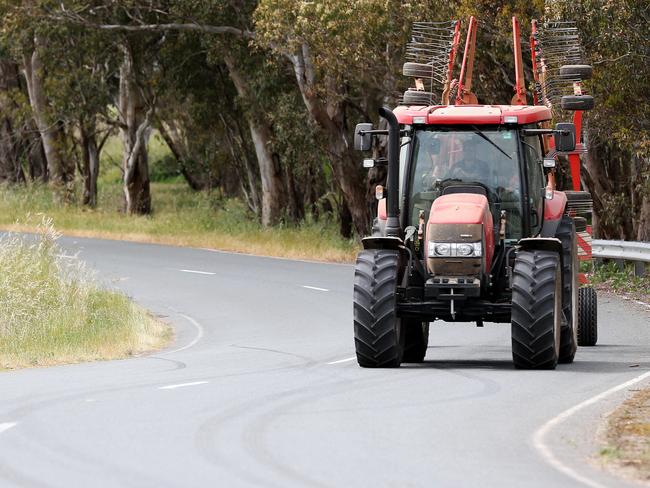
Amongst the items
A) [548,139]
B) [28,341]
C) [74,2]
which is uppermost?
[74,2]

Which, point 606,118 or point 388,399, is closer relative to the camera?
point 388,399

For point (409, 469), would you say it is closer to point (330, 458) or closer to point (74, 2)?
point (330, 458)

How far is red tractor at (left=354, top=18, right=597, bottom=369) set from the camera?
15.0m

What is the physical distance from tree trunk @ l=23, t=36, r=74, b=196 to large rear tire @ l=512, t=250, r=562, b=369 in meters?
38.8

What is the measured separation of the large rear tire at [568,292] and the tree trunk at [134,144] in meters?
35.5

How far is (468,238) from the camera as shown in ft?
49.0

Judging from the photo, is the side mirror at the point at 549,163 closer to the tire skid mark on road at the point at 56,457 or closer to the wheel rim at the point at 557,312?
the wheel rim at the point at 557,312

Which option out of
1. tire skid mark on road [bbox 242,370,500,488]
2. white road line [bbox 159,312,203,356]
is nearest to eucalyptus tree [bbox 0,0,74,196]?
white road line [bbox 159,312,203,356]

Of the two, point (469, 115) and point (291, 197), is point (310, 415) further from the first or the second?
point (291, 197)

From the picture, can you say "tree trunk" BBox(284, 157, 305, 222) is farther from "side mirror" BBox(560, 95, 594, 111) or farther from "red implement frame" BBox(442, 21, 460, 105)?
"side mirror" BBox(560, 95, 594, 111)

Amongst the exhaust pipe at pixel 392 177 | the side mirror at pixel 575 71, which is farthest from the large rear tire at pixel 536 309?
the side mirror at pixel 575 71

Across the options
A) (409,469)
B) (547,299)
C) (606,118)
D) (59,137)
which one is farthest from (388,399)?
(59,137)

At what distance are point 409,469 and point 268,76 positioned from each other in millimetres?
33613

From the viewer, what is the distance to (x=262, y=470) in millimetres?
9188
